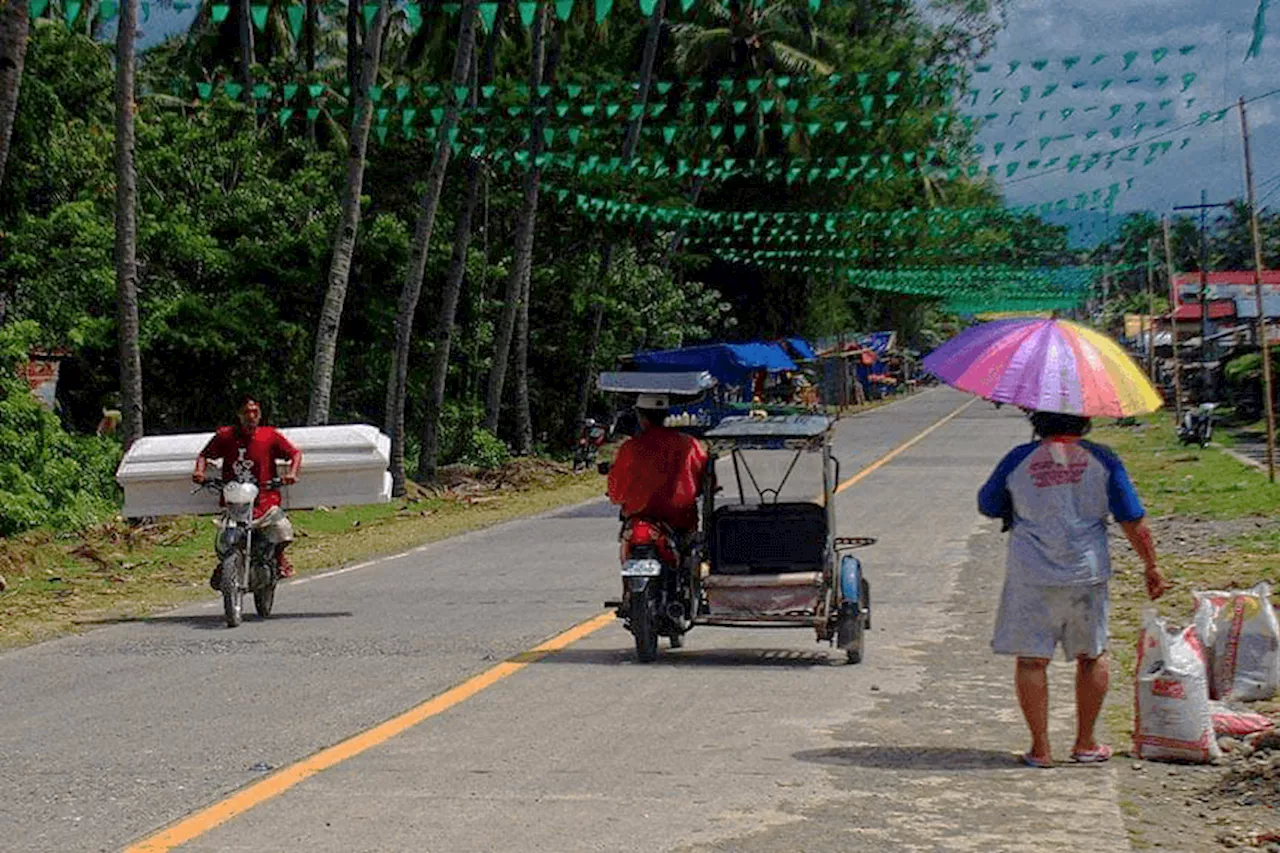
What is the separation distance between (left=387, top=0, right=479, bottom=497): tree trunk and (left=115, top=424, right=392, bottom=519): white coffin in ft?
42.8

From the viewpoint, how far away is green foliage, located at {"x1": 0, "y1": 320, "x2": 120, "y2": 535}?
2347 centimetres

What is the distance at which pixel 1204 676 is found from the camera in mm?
9039

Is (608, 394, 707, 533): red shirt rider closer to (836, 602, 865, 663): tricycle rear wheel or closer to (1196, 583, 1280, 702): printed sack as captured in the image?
(836, 602, 865, 663): tricycle rear wheel

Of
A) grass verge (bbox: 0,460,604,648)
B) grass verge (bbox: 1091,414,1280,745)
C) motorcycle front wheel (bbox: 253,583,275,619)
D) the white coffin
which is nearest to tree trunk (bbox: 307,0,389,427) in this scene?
grass verge (bbox: 0,460,604,648)

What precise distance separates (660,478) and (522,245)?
27436 millimetres

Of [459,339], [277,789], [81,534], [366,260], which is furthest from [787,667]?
[459,339]

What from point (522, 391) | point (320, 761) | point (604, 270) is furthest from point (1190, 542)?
point (604, 270)

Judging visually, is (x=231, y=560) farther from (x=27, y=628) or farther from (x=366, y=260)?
(x=366, y=260)

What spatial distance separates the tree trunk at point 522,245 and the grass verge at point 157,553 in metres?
7.27

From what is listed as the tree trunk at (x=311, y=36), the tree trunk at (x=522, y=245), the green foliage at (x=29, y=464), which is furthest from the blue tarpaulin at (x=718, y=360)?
the green foliage at (x=29, y=464)

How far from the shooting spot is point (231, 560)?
15.0 metres

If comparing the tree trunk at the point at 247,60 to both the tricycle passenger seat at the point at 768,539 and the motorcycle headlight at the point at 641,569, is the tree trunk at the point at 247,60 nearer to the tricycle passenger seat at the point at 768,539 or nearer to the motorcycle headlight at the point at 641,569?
the tricycle passenger seat at the point at 768,539

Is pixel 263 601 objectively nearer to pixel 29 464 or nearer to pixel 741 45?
pixel 29 464

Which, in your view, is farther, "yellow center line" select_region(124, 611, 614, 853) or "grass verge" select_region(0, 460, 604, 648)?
"grass verge" select_region(0, 460, 604, 648)
